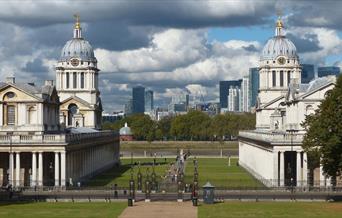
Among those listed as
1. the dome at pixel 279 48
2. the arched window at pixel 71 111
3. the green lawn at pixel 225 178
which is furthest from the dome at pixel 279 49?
the arched window at pixel 71 111

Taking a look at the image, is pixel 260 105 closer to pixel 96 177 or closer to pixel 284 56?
pixel 284 56

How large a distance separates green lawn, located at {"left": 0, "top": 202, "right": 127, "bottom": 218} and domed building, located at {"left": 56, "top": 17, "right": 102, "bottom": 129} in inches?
2993

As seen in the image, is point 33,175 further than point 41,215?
Yes

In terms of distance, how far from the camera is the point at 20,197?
7944 cm

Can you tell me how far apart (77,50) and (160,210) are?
86.6 meters

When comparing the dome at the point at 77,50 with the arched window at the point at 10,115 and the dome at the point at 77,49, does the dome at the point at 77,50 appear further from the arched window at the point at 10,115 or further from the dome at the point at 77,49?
the arched window at the point at 10,115

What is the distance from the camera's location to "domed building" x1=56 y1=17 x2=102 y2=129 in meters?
150

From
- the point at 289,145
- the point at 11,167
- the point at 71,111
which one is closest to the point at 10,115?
the point at 11,167

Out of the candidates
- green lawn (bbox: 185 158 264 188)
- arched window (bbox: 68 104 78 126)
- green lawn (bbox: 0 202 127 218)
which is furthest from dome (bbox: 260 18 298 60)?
green lawn (bbox: 0 202 127 218)

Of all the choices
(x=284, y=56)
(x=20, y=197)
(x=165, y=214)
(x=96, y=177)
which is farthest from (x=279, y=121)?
(x=165, y=214)

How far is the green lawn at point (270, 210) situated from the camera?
6353 cm

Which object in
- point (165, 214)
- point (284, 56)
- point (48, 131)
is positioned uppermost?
point (284, 56)

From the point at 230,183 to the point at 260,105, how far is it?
202 feet

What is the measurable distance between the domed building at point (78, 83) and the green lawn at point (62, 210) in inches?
2993
